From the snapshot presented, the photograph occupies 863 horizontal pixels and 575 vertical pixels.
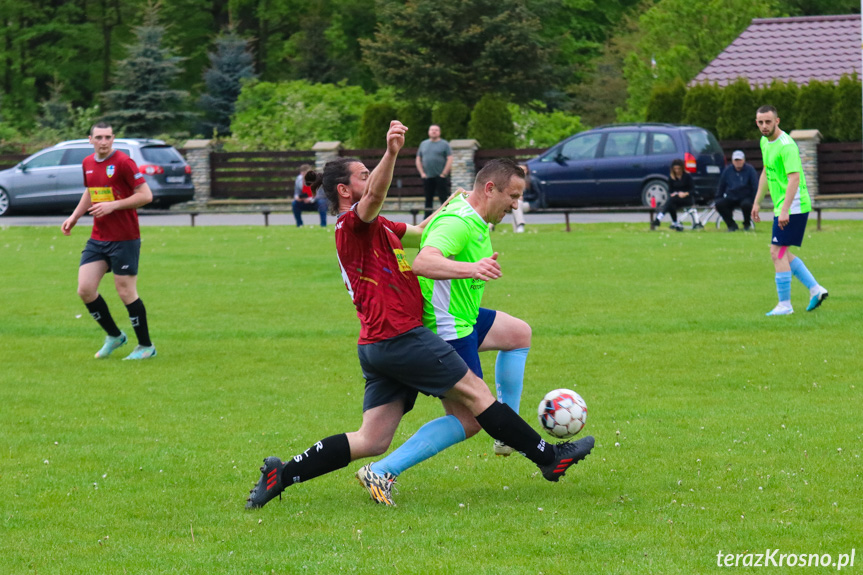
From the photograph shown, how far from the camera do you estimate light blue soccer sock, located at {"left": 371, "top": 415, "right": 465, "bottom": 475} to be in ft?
19.3

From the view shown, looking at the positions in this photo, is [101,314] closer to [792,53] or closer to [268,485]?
[268,485]

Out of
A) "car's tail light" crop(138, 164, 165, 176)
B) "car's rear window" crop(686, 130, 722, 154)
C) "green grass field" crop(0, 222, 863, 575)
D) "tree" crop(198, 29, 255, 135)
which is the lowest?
"green grass field" crop(0, 222, 863, 575)

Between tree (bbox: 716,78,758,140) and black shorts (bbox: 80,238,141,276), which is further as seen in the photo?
tree (bbox: 716,78,758,140)

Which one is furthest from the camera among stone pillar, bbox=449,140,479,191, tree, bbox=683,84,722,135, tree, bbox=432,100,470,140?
tree, bbox=432,100,470,140

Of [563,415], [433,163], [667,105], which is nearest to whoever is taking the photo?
[563,415]

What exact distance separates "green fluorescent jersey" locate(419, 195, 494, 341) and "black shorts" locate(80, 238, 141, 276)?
17.2 feet

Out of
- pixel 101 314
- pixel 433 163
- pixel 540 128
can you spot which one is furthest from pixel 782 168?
pixel 540 128

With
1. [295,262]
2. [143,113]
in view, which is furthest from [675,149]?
[143,113]

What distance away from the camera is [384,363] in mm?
5672

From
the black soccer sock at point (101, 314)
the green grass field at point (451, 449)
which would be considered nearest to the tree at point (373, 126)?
the green grass field at point (451, 449)

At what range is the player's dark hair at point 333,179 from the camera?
579 centimetres

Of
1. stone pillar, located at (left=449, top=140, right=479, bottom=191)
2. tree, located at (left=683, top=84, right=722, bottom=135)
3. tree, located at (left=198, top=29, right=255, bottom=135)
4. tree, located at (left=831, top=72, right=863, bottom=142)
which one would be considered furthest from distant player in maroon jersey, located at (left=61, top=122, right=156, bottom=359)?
tree, located at (left=198, top=29, right=255, bottom=135)

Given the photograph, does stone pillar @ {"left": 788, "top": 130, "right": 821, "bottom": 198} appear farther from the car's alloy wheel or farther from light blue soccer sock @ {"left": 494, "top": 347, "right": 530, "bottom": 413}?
light blue soccer sock @ {"left": 494, "top": 347, "right": 530, "bottom": 413}

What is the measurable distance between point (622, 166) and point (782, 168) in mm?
14820
